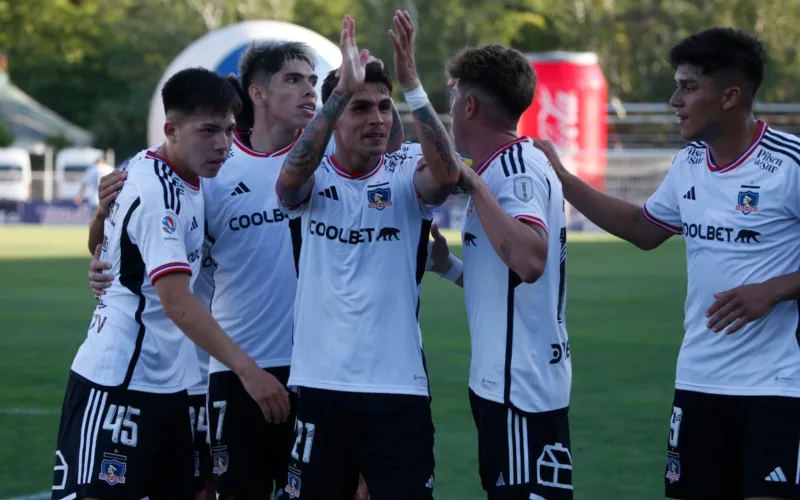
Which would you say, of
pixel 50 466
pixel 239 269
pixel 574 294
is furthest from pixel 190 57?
pixel 239 269

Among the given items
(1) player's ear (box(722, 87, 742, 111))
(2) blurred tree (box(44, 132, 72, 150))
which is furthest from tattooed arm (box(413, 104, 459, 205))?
(2) blurred tree (box(44, 132, 72, 150))

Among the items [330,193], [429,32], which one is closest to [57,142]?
[429,32]

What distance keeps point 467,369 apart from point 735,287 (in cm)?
651

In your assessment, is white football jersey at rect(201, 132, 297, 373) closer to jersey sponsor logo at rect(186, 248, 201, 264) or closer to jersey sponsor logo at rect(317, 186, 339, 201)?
jersey sponsor logo at rect(186, 248, 201, 264)

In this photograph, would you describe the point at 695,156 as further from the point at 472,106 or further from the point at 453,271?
the point at 453,271

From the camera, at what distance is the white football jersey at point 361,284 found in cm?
462

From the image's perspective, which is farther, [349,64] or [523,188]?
[523,188]

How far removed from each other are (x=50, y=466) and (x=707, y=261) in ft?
15.3

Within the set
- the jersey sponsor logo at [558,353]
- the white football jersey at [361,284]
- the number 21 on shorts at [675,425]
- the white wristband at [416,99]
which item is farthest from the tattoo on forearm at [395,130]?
the number 21 on shorts at [675,425]

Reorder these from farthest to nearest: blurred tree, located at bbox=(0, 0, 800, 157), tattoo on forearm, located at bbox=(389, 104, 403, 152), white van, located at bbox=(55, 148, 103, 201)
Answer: blurred tree, located at bbox=(0, 0, 800, 157) → white van, located at bbox=(55, 148, 103, 201) → tattoo on forearm, located at bbox=(389, 104, 403, 152)

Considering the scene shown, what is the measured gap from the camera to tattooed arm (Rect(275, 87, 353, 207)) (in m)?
4.35

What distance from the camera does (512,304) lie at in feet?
14.8

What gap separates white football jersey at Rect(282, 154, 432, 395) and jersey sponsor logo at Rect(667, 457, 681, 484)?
1118 millimetres

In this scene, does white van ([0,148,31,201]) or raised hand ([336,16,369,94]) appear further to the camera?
white van ([0,148,31,201])
